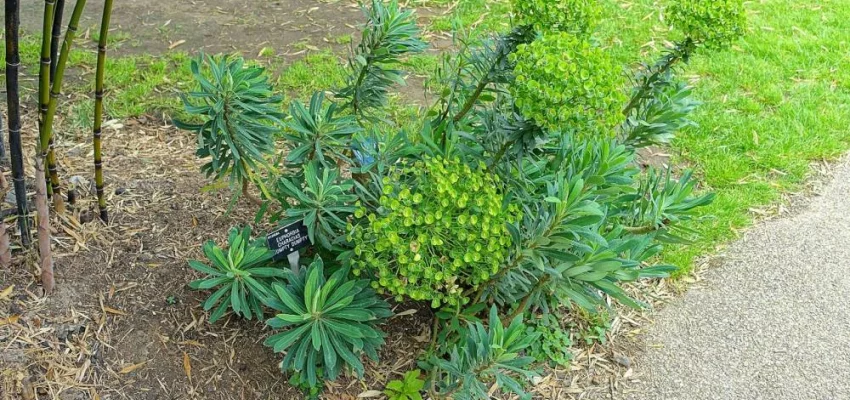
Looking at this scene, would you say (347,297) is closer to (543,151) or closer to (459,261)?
(459,261)

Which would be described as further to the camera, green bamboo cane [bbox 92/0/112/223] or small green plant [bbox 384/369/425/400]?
small green plant [bbox 384/369/425/400]

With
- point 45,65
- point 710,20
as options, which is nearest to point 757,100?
point 710,20

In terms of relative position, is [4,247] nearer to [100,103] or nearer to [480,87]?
[100,103]

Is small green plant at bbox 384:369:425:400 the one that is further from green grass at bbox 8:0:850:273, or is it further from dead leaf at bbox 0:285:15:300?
green grass at bbox 8:0:850:273

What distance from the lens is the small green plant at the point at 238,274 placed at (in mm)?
2705

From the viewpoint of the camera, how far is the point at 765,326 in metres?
3.71

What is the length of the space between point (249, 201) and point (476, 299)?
1.27 meters

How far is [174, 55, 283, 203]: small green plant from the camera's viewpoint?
2.77 m

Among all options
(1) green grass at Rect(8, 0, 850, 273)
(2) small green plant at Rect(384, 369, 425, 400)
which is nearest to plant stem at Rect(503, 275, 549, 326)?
(2) small green plant at Rect(384, 369, 425, 400)

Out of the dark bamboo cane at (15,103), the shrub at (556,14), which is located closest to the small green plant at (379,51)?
the shrub at (556,14)

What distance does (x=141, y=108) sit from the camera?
4508 millimetres

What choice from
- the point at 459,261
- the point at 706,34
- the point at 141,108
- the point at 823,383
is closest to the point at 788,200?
the point at 823,383

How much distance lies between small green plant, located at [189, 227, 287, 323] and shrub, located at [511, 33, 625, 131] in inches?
43.1

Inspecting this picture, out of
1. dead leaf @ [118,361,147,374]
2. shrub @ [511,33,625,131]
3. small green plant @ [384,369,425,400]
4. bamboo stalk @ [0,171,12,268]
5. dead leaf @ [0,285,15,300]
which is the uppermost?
shrub @ [511,33,625,131]
